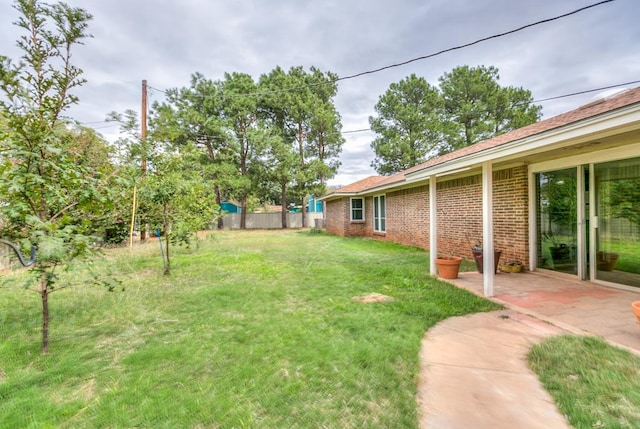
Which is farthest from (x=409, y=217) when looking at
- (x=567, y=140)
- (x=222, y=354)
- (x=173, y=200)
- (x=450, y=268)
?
(x=222, y=354)

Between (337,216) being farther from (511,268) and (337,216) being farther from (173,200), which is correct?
(173,200)

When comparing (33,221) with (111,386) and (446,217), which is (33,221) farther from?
(446,217)

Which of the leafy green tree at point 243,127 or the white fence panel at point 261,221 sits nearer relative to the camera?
the leafy green tree at point 243,127

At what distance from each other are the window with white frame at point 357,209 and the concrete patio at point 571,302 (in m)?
9.76

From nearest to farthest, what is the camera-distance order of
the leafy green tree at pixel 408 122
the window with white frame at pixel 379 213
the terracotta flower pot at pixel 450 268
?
the terracotta flower pot at pixel 450 268, the window with white frame at pixel 379 213, the leafy green tree at pixel 408 122

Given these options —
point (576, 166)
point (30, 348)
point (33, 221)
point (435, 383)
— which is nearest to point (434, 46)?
point (576, 166)

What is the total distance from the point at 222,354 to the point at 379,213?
38.6 feet

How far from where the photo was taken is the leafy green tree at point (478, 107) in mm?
21047

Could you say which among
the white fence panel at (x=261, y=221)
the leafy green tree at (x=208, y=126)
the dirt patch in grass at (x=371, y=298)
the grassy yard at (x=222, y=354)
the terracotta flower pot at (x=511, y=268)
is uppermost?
the leafy green tree at (x=208, y=126)

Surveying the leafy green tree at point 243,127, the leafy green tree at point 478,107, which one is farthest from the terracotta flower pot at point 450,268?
the leafy green tree at point 478,107

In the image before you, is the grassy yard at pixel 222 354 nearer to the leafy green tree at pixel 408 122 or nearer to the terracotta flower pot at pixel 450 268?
the terracotta flower pot at pixel 450 268

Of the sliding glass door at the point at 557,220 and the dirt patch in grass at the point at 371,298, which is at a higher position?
the sliding glass door at the point at 557,220

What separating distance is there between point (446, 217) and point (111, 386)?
830cm

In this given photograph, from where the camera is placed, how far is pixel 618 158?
14.1 feet
